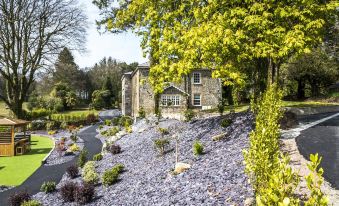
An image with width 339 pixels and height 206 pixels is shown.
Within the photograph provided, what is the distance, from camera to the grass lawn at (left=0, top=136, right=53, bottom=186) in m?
17.6

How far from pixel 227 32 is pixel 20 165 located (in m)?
17.4

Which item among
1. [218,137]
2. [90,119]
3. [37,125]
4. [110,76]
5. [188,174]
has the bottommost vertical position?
[37,125]

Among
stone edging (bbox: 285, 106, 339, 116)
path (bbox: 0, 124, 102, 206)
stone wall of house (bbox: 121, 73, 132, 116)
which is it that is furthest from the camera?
stone wall of house (bbox: 121, 73, 132, 116)

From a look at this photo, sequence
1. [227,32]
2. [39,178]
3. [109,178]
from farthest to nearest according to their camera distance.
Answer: [39,178] → [109,178] → [227,32]

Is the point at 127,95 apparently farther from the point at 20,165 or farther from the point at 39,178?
the point at 39,178

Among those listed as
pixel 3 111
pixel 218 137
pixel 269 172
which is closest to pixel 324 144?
pixel 218 137

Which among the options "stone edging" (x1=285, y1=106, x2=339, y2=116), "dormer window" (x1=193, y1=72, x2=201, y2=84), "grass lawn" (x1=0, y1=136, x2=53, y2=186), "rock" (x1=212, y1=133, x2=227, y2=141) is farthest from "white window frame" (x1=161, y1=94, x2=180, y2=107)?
"rock" (x1=212, y1=133, x2=227, y2=141)

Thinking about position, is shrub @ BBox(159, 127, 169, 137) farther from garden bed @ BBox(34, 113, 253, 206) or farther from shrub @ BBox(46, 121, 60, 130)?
shrub @ BBox(46, 121, 60, 130)

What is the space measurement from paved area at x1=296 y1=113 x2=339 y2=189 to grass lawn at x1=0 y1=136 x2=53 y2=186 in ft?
48.8

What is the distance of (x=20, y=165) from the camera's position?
21.2 meters

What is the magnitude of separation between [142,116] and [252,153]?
90.9ft

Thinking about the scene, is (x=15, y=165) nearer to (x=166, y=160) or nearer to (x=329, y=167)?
(x=166, y=160)

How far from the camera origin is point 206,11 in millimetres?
13219

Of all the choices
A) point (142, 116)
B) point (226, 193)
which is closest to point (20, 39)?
point (142, 116)
